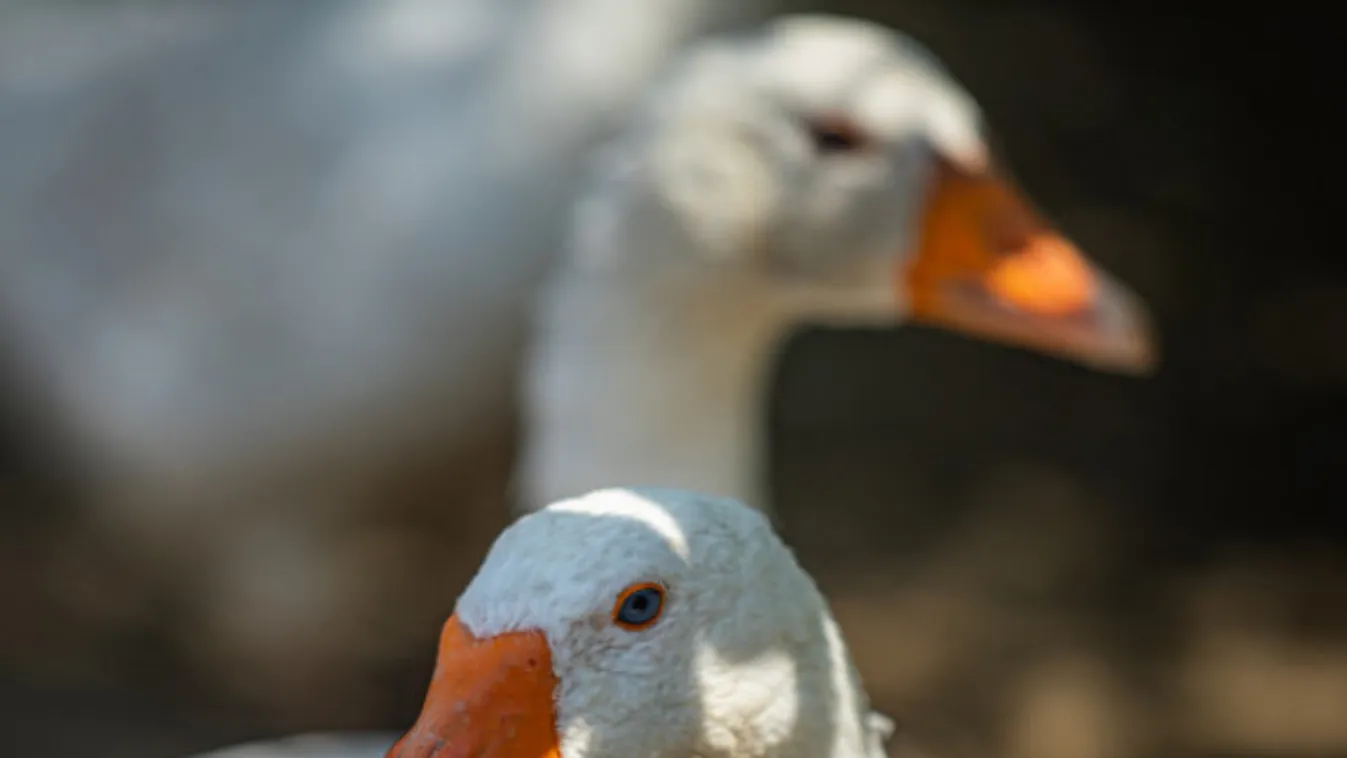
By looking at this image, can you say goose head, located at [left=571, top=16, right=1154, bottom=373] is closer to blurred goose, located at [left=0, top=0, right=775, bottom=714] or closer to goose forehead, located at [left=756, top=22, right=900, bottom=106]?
goose forehead, located at [left=756, top=22, right=900, bottom=106]

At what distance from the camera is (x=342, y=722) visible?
4230 mm

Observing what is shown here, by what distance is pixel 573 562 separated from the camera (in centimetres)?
130

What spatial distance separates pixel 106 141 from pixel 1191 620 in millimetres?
3291

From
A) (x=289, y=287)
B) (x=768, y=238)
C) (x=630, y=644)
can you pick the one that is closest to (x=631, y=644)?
(x=630, y=644)

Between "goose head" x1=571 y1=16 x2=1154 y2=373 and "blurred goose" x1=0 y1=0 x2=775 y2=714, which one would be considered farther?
"blurred goose" x1=0 y1=0 x2=775 y2=714

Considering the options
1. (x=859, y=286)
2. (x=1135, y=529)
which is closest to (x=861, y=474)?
(x=1135, y=529)

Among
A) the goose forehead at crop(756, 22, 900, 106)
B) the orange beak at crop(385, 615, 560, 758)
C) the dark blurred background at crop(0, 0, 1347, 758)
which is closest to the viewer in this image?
the orange beak at crop(385, 615, 560, 758)

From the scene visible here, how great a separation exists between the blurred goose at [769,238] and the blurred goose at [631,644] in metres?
1.18

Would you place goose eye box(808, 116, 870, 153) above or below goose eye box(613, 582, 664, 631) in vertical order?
above

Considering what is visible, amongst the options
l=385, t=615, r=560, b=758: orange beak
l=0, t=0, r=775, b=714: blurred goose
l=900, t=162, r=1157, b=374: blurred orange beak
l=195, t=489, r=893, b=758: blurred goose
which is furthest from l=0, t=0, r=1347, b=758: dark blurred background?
l=385, t=615, r=560, b=758: orange beak

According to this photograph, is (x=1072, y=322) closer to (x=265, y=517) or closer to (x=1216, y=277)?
(x=1216, y=277)

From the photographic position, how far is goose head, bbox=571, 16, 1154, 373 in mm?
2518

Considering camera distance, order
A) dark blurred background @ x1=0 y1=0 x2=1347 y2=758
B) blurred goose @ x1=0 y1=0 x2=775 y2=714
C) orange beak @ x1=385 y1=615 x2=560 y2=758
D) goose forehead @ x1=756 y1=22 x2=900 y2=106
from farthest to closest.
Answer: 1. blurred goose @ x1=0 y1=0 x2=775 y2=714
2. dark blurred background @ x1=0 y1=0 x2=1347 y2=758
3. goose forehead @ x1=756 y1=22 x2=900 y2=106
4. orange beak @ x1=385 y1=615 x2=560 y2=758

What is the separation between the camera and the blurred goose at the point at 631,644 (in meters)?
1.29
